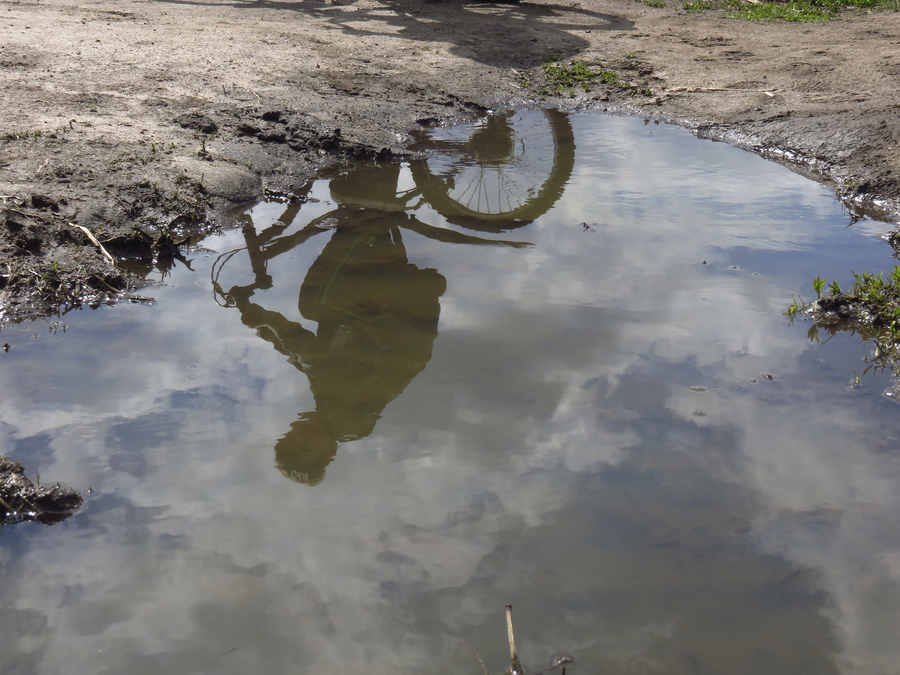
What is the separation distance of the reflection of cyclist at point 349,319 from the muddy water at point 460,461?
2cm

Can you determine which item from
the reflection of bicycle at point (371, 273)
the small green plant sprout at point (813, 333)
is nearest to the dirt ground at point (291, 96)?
the reflection of bicycle at point (371, 273)

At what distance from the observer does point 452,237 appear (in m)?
4.08

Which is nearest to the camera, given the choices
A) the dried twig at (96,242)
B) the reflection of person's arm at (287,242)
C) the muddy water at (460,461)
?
the muddy water at (460,461)

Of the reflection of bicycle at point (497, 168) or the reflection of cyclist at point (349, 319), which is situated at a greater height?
the reflection of bicycle at point (497, 168)

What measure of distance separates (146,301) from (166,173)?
1521 mm

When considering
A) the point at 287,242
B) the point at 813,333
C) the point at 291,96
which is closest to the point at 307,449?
the point at 287,242

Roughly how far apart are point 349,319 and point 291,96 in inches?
149

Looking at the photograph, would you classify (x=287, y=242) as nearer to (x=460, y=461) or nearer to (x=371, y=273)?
(x=371, y=273)

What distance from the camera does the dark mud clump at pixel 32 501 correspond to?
219cm

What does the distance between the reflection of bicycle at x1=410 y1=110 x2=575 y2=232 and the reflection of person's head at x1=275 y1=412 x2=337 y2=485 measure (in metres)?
2.10

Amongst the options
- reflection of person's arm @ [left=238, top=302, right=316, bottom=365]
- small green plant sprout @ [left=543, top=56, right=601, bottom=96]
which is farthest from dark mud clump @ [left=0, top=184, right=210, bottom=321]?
small green plant sprout @ [left=543, top=56, right=601, bottom=96]

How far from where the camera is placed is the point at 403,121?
19.8 feet

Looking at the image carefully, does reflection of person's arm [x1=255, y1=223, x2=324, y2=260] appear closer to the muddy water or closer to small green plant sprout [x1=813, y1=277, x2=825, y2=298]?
the muddy water

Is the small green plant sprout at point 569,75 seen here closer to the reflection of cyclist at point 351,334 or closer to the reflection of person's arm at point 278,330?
the reflection of cyclist at point 351,334
